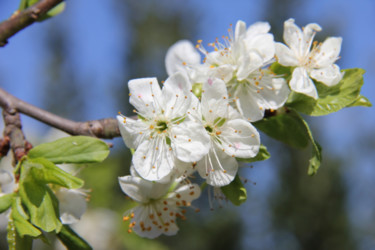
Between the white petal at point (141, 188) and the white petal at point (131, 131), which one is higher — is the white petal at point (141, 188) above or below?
below

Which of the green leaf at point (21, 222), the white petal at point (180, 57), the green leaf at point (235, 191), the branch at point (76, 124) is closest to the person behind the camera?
the green leaf at point (21, 222)

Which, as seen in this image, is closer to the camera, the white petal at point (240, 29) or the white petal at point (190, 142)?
the white petal at point (190, 142)

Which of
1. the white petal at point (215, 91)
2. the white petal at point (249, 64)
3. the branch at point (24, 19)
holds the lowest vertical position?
the white petal at point (215, 91)

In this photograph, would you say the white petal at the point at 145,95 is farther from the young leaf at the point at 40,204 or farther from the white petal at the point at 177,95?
the young leaf at the point at 40,204

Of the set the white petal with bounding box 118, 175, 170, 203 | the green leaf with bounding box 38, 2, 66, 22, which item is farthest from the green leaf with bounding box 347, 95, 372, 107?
the green leaf with bounding box 38, 2, 66, 22

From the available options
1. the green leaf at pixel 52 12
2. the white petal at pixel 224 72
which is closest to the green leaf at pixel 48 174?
the white petal at pixel 224 72

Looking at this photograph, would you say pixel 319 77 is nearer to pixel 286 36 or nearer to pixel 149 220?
pixel 286 36

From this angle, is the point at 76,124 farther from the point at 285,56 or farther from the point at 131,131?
the point at 285,56
